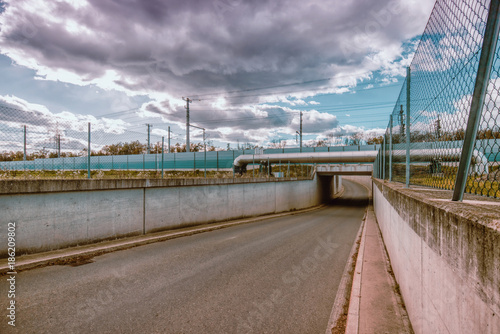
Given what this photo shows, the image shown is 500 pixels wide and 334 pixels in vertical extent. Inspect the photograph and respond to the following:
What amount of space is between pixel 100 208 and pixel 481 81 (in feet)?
27.1

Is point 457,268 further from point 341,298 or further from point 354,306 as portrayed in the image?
point 341,298

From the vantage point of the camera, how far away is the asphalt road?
11.2 ft

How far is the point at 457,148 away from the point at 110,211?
8069 mm

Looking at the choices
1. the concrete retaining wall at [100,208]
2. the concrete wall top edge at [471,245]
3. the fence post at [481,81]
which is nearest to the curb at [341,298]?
the concrete wall top edge at [471,245]

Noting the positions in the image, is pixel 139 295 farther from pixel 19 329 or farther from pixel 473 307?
pixel 473 307

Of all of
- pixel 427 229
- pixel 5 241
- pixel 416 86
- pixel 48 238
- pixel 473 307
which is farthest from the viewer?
pixel 48 238

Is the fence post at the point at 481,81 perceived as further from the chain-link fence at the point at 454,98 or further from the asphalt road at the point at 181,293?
the asphalt road at the point at 181,293

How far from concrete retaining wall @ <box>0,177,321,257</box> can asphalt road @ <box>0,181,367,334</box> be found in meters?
1.24

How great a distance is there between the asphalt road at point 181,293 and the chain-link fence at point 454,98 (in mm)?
2557

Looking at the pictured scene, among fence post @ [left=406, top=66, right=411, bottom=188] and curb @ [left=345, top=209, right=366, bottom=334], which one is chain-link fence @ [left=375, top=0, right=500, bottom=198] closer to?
fence post @ [left=406, top=66, right=411, bottom=188]

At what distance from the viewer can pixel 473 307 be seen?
1.45 meters

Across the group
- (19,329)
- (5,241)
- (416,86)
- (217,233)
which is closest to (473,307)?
(416,86)

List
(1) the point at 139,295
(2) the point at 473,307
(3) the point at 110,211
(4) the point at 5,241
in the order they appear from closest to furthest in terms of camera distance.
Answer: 1. (2) the point at 473,307
2. (1) the point at 139,295
3. (4) the point at 5,241
4. (3) the point at 110,211

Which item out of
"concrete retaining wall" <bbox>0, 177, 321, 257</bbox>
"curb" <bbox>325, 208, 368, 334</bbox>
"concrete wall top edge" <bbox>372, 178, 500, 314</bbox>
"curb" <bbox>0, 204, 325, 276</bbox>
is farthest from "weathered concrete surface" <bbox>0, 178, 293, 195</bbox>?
"concrete wall top edge" <bbox>372, 178, 500, 314</bbox>
